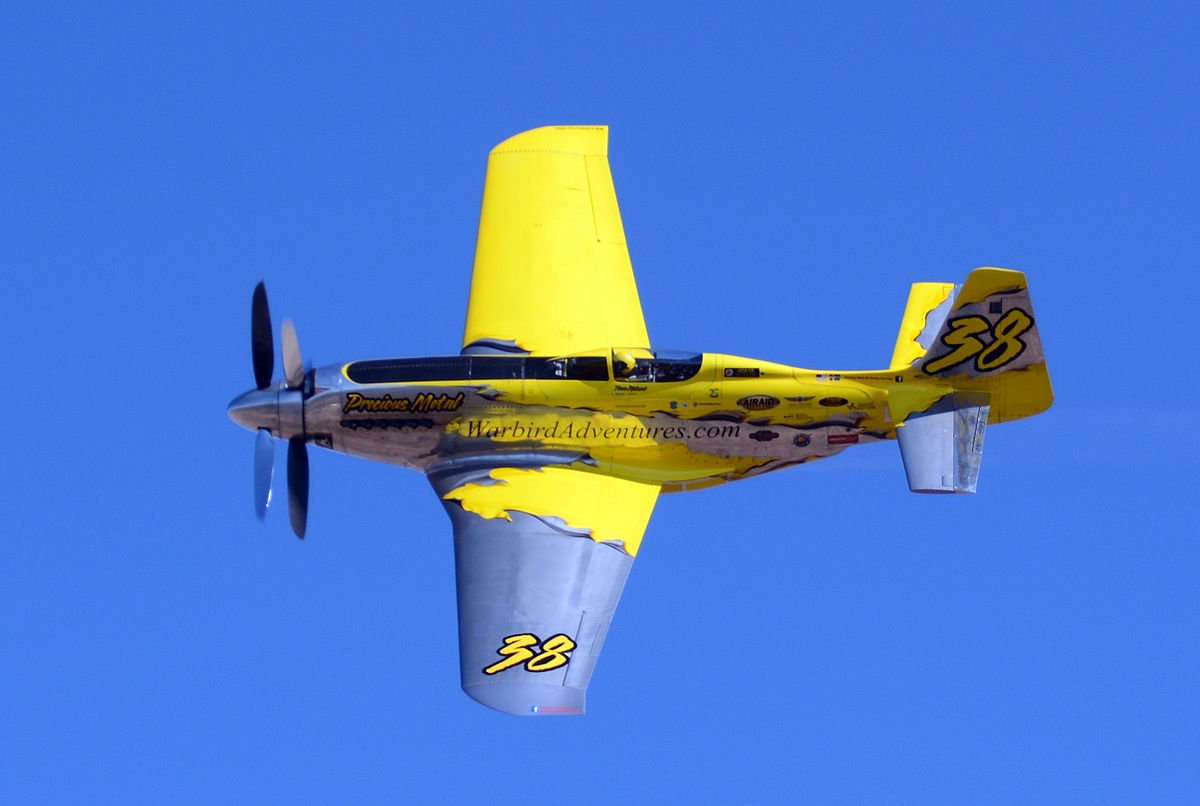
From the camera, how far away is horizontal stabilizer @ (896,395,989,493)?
117 ft

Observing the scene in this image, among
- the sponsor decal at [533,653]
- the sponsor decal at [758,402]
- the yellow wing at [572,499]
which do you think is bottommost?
the sponsor decal at [533,653]

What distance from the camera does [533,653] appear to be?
108 feet

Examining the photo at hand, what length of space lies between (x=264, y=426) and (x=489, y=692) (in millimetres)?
6702

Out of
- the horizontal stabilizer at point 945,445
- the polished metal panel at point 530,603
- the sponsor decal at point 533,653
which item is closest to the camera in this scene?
the polished metal panel at point 530,603

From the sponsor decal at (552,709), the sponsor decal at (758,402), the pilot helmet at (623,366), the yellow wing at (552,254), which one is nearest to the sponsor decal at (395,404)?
the yellow wing at (552,254)

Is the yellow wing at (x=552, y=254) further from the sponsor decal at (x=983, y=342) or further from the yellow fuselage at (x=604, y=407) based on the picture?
the sponsor decal at (x=983, y=342)

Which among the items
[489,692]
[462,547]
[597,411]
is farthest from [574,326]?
[489,692]

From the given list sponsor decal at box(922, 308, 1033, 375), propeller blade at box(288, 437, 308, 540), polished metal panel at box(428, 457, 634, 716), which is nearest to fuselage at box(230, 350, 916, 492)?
propeller blade at box(288, 437, 308, 540)

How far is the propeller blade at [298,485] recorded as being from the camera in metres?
36.9

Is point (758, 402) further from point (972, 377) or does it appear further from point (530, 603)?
point (530, 603)

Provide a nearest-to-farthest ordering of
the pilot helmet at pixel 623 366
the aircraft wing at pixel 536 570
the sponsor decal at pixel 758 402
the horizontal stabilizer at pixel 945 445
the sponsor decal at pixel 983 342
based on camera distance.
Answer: the aircraft wing at pixel 536 570 → the horizontal stabilizer at pixel 945 445 → the sponsor decal at pixel 983 342 → the pilot helmet at pixel 623 366 → the sponsor decal at pixel 758 402

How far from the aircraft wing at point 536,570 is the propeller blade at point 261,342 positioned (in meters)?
2.97

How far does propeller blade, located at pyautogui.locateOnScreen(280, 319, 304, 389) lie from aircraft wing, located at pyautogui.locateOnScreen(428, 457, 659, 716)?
2469mm

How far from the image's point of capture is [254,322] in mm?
37438
